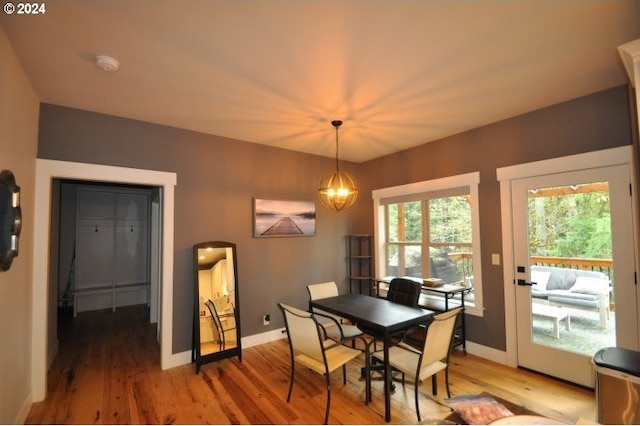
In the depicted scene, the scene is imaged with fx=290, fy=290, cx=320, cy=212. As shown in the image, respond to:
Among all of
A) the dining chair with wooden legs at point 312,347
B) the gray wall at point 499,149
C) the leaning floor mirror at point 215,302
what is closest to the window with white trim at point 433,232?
the gray wall at point 499,149

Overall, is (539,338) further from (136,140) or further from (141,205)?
(141,205)

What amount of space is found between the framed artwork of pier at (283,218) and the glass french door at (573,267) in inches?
104

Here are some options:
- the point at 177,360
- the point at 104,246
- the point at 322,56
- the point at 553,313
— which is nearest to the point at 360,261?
the point at 553,313

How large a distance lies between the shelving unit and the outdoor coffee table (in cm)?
224

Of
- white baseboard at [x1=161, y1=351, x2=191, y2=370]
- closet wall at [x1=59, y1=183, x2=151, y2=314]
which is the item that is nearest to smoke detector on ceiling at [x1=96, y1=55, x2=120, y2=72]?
white baseboard at [x1=161, y1=351, x2=191, y2=370]

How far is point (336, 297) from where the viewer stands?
341 cm

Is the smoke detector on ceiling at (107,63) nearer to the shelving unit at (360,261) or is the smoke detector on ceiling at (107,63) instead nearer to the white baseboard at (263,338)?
the white baseboard at (263,338)

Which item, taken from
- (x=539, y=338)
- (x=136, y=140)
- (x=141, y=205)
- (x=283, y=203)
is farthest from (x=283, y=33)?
(x=141, y=205)

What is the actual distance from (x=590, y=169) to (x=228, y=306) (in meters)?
3.98

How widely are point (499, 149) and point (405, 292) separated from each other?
1956mm

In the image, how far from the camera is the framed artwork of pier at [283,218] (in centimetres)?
396

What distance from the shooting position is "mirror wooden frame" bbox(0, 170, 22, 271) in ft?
5.89

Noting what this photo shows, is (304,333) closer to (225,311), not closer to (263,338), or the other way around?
(225,311)

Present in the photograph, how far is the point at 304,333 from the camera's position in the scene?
7.89ft
